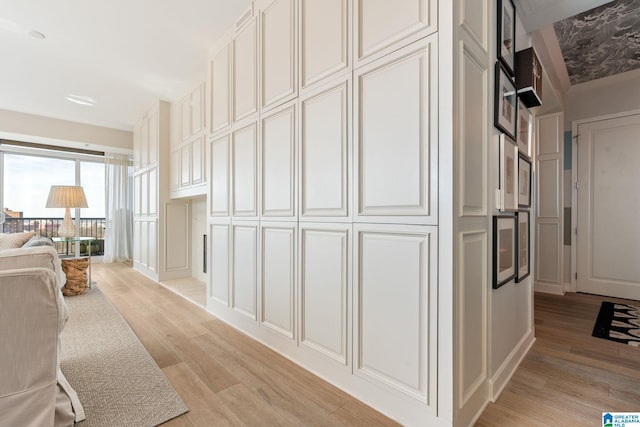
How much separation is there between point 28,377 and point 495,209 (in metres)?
2.35

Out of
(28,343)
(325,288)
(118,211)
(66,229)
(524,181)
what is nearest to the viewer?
(28,343)

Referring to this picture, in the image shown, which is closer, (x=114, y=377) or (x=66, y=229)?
(x=114, y=377)

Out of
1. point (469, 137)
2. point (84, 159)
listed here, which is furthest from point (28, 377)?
point (84, 159)

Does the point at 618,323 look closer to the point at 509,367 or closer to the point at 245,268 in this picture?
the point at 509,367

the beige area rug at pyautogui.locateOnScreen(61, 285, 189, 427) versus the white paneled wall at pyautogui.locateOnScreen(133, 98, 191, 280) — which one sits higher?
the white paneled wall at pyautogui.locateOnScreen(133, 98, 191, 280)

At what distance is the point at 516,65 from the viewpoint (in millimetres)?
2033

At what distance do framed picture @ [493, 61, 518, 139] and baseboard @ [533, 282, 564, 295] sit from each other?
3.18 meters

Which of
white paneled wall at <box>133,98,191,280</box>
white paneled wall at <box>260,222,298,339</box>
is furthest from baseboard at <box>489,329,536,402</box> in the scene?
white paneled wall at <box>133,98,191,280</box>

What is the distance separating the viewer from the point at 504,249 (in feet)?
6.05

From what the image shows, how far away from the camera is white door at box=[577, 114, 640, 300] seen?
3.71 meters

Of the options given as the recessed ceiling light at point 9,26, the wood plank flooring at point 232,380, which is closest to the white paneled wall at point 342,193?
the wood plank flooring at point 232,380

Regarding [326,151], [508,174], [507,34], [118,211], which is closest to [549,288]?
[508,174]

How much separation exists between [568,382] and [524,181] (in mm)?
1329

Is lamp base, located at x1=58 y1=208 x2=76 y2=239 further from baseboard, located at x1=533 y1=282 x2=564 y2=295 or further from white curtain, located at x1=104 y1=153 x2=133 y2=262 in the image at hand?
baseboard, located at x1=533 y1=282 x2=564 y2=295
